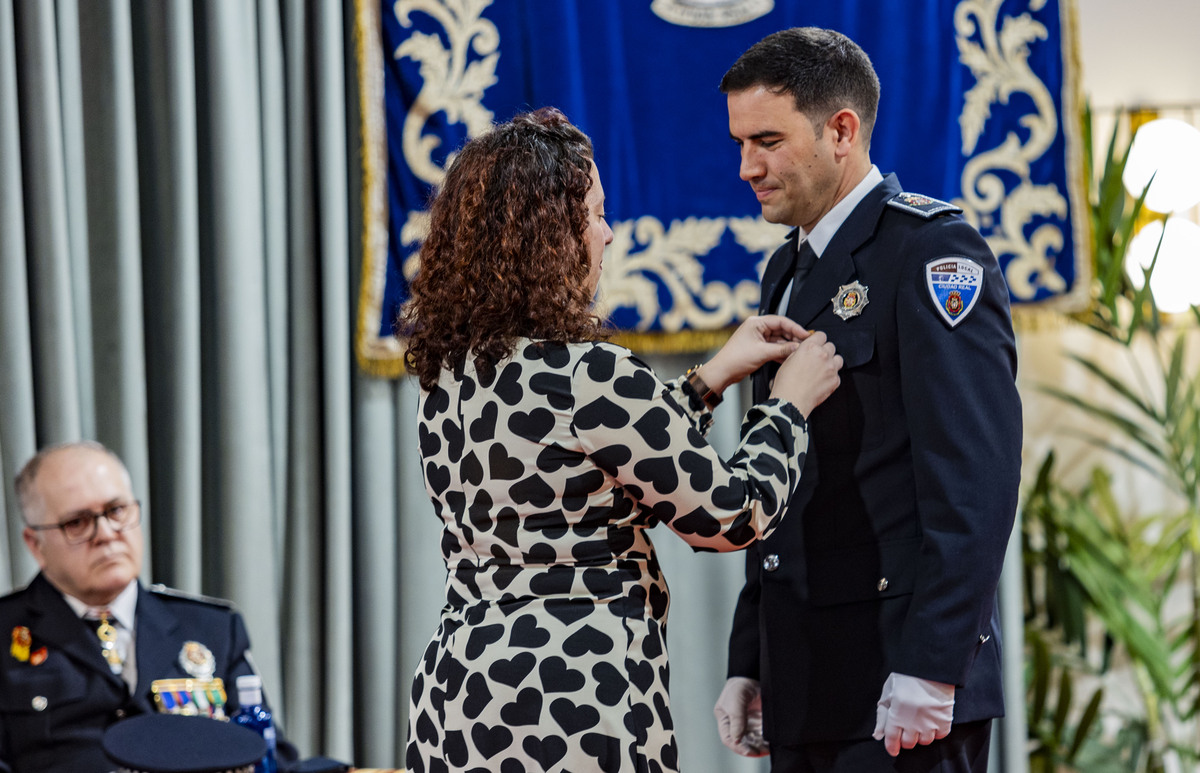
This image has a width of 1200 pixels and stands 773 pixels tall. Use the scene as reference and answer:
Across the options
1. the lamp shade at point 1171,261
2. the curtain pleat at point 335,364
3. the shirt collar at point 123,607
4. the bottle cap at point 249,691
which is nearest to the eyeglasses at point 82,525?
the shirt collar at point 123,607

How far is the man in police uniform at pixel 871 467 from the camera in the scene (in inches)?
52.6

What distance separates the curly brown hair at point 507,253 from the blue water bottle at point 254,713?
97 cm

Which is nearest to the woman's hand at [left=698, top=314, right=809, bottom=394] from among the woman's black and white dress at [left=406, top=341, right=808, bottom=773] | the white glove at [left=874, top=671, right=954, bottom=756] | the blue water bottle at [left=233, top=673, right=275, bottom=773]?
the woman's black and white dress at [left=406, top=341, right=808, bottom=773]

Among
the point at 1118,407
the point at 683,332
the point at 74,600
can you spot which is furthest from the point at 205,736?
the point at 1118,407

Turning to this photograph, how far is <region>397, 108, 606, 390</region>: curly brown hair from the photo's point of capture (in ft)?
4.20

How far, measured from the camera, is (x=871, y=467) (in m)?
1.43

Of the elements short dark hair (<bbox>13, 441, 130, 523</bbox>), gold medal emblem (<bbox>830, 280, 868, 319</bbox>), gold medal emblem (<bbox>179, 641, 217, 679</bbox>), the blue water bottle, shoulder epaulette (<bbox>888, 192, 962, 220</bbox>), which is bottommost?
the blue water bottle

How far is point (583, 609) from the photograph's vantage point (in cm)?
125

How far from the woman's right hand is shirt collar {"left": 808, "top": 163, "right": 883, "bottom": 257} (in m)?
0.19

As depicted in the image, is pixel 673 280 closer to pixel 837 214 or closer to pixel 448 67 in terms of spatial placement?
pixel 448 67

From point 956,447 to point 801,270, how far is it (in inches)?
14.7

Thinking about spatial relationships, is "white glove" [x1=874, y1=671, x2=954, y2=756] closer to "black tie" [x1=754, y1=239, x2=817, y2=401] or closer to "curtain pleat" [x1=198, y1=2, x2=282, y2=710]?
"black tie" [x1=754, y1=239, x2=817, y2=401]

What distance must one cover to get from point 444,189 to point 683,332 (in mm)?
1484

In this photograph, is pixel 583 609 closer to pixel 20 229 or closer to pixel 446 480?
pixel 446 480
